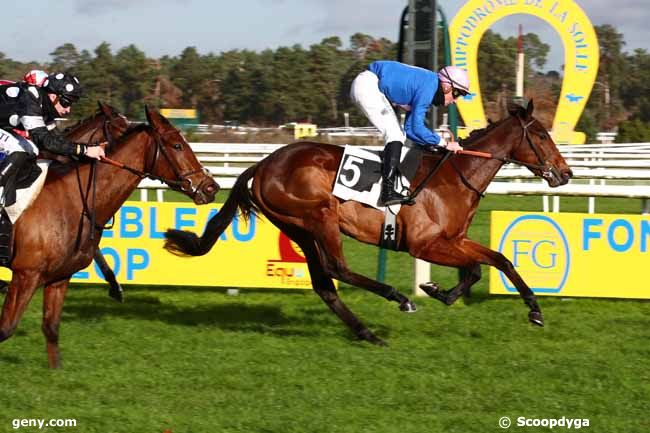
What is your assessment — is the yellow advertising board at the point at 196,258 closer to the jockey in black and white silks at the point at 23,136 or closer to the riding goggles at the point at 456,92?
the riding goggles at the point at 456,92

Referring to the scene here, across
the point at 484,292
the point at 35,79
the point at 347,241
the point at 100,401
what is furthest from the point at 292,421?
the point at 347,241

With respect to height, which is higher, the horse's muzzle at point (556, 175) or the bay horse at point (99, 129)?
the bay horse at point (99, 129)

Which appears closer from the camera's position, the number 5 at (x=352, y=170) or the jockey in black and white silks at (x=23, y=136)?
the jockey in black and white silks at (x=23, y=136)

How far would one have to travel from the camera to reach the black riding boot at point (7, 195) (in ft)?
17.9

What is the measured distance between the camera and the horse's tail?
7.07 m

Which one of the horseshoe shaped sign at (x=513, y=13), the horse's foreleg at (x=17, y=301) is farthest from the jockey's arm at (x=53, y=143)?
the horseshoe shaped sign at (x=513, y=13)

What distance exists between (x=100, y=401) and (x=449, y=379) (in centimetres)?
194

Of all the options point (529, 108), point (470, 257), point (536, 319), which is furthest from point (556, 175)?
point (536, 319)

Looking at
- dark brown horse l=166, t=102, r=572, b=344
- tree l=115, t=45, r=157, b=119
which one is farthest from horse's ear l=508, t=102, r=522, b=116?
tree l=115, t=45, r=157, b=119

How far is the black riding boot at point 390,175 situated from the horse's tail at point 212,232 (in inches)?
39.0

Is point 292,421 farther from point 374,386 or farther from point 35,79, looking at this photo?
point 35,79

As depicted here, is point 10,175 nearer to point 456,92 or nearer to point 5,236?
point 5,236

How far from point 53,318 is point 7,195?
2.81 feet

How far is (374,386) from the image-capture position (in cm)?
537
